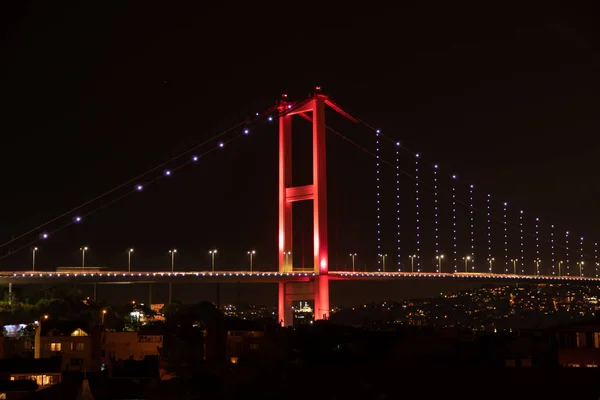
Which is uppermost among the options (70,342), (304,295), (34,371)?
(304,295)

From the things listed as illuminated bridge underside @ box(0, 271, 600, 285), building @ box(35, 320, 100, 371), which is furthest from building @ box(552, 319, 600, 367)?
illuminated bridge underside @ box(0, 271, 600, 285)

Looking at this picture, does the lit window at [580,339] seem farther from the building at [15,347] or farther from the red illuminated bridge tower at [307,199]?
the red illuminated bridge tower at [307,199]

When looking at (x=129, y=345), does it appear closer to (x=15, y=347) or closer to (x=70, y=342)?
(x=70, y=342)

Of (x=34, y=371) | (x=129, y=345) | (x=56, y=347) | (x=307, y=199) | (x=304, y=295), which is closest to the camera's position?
(x=34, y=371)

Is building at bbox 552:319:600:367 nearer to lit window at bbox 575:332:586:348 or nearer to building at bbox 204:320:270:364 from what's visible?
lit window at bbox 575:332:586:348

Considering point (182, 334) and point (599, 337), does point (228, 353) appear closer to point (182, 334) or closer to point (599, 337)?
point (182, 334)

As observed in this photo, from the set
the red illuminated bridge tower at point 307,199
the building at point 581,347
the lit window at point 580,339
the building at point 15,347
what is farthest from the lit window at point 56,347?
the lit window at point 580,339

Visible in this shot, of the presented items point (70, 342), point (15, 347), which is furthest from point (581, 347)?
point (15, 347)
